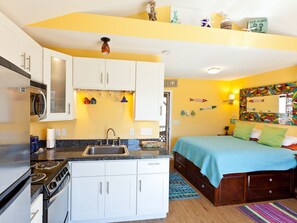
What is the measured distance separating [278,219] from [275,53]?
240 centimetres

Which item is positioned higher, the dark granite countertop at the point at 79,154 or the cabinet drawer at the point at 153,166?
the dark granite countertop at the point at 79,154

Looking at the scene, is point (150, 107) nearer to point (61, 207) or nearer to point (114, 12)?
point (114, 12)

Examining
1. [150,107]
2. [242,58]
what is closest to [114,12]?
[150,107]

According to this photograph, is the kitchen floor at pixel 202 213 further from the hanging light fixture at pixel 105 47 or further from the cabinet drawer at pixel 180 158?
the hanging light fixture at pixel 105 47

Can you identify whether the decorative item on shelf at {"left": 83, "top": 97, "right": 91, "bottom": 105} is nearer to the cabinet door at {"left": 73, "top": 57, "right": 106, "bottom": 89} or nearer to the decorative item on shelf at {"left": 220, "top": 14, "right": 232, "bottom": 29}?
the cabinet door at {"left": 73, "top": 57, "right": 106, "bottom": 89}

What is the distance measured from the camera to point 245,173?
2930mm

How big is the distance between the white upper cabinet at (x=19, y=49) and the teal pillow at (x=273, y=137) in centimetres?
386

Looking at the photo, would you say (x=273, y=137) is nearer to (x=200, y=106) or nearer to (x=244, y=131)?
(x=244, y=131)

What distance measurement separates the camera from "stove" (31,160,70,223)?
1505 millimetres

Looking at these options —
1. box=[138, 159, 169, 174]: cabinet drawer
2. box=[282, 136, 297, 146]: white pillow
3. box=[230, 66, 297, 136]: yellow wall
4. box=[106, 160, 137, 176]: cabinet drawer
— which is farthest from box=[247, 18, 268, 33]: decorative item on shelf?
box=[106, 160, 137, 176]: cabinet drawer

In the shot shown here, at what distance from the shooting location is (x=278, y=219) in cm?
252

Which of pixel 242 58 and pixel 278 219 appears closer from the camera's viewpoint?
pixel 278 219

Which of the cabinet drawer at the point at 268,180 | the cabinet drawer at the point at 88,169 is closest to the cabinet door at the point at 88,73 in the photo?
the cabinet drawer at the point at 88,169

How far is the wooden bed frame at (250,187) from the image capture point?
287 centimetres
